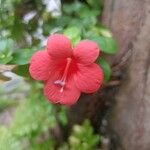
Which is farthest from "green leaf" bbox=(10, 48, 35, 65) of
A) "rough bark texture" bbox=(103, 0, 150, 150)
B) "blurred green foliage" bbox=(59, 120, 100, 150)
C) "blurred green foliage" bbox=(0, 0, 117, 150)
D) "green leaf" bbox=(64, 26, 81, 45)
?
"blurred green foliage" bbox=(59, 120, 100, 150)

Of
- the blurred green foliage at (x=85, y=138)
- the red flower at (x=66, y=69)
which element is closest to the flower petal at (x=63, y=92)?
the red flower at (x=66, y=69)

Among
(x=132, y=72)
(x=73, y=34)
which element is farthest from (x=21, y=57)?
(x=132, y=72)

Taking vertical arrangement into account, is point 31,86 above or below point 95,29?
below

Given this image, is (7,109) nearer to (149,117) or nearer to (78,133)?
(78,133)

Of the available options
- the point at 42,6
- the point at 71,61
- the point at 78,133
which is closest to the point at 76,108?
the point at 78,133

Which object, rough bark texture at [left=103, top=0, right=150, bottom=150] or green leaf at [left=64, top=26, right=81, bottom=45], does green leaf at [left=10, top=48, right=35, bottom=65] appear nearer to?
green leaf at [left=64, top=26, right=81, bottom=45]

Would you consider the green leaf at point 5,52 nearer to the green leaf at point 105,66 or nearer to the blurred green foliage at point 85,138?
the green leaf at point 105,66
